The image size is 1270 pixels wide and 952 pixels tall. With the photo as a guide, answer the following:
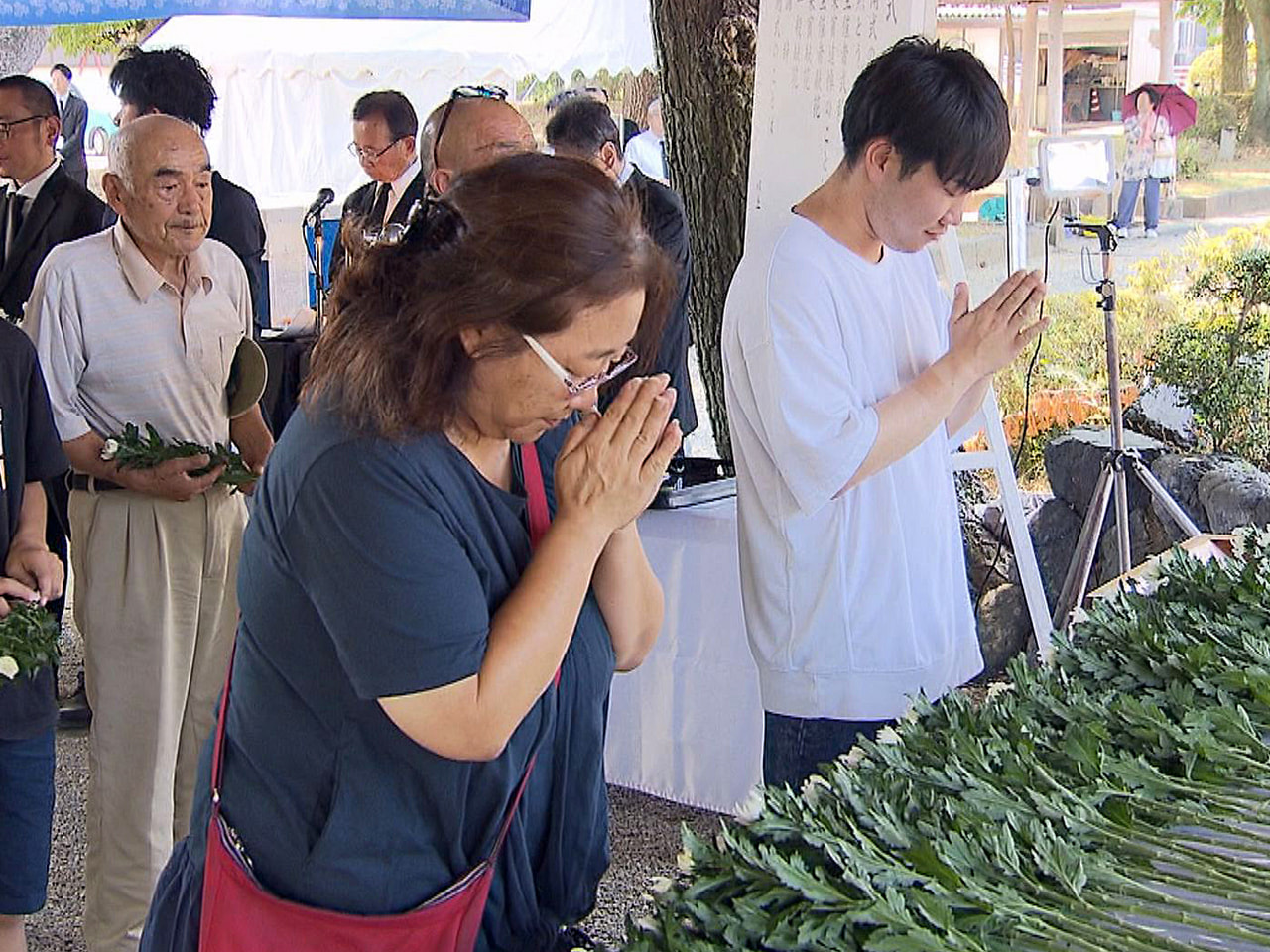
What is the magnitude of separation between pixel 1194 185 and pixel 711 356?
160 centimetres

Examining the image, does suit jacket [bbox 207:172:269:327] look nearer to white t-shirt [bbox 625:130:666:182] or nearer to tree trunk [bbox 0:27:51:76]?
white t-shirt [bbox 625:130:666:182]

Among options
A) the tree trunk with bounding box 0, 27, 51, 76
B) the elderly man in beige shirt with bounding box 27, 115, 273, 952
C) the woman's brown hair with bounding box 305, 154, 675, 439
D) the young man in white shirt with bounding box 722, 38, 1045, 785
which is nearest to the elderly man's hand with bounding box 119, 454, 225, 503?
the elderly man in beige shirt with bounding box 27, 115, 273, 952

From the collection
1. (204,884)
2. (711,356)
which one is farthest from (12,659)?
(711,356)

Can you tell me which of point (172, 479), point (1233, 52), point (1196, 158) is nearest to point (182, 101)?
point (172, 479)

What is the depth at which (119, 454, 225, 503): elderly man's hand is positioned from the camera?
2.69 metres

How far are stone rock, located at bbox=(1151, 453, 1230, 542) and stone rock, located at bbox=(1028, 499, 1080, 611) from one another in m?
0.33

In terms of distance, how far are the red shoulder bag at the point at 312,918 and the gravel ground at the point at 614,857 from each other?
171cm

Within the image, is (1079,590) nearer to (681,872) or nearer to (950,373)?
(950,373)

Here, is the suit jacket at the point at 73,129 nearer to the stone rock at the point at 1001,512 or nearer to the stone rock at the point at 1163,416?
the stone rock at the point at 1001,512

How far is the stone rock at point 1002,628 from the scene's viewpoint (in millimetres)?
4766

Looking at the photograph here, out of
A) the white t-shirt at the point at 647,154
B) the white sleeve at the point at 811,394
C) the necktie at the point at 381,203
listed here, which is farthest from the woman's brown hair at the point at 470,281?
the white t-shirt at the point at 647,154

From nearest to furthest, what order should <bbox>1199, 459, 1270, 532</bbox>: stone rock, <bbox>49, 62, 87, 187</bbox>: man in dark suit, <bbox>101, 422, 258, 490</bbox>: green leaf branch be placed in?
<bbox>101, 422, 258, 490</bbox>: green leaf branch < <bbox>1199, 459, 1270, 532</bbox>: stone rock < <bbox>49, 62, 87, 187</bbox>: man in dark suit

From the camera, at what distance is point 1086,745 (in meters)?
1.21

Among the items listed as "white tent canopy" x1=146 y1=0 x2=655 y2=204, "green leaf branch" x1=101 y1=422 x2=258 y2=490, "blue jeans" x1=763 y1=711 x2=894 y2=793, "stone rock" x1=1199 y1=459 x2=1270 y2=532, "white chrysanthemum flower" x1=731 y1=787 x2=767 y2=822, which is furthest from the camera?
"white tent canopy" x1=146 y1=0 x2=655 y2=204
